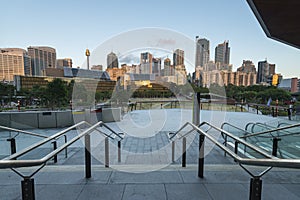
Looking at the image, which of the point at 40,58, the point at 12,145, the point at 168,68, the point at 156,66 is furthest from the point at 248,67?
the point at 40,58

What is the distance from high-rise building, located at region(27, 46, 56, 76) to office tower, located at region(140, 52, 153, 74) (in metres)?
34.7

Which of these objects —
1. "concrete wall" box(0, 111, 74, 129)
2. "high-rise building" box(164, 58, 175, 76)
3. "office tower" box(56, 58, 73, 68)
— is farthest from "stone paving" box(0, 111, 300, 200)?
"office tower" box(56, 58, 73, 68)

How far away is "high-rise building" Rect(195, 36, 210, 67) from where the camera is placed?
703 centimetres

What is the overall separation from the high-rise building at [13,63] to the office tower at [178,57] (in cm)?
3348

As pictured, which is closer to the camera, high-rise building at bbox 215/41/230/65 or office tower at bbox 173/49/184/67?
office tower at bbox 173/49/184/67

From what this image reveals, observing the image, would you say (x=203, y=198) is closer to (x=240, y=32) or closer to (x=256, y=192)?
(x=256, y=192)

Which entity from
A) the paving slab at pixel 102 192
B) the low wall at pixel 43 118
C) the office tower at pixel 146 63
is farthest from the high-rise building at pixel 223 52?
the paving slab at pixel 102 192

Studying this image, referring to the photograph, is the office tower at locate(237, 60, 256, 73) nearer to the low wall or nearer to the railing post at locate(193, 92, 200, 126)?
the railing post at locate(193, 92, 200, 126)

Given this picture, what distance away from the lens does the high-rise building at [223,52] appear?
8580 mm

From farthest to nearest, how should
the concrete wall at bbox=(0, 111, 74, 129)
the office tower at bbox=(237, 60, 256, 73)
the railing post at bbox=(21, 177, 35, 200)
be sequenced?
the office tower at bbox=(237, 60, 256, 73)
the concrete wall at bbox=(0, 111, 74, 129)
the railing post at bbox=(21, 177, 35, 200)

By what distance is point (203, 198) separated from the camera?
1.69m

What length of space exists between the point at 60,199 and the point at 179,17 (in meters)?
6.96

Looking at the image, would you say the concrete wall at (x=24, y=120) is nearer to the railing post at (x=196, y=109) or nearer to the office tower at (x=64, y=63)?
the railing post at (x=196, y=109)

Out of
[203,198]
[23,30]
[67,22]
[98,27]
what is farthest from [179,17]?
[23,30]
